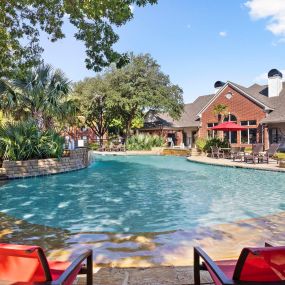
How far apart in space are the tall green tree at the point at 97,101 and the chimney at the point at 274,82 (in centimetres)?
1650

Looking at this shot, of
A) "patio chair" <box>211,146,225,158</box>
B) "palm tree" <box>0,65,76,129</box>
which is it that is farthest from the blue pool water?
"patio chair" <box>211,146,225,158</box>

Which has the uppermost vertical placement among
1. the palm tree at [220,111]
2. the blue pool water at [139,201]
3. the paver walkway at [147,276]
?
the palm tree at [220,111]

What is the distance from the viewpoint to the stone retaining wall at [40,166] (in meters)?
14.7

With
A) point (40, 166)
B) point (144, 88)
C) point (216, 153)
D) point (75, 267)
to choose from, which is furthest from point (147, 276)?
point (144, 88)

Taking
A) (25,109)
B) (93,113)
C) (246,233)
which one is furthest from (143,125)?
(246,233)

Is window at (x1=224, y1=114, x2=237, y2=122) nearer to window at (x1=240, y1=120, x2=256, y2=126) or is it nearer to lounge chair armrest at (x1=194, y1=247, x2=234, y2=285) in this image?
window at (x1=240, y1=120, x2=256, y2=126)

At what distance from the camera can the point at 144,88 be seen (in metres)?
36.9

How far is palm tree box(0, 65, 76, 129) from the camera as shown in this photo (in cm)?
1888

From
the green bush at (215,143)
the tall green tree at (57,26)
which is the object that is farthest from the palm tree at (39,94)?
the green bush at (215,143)

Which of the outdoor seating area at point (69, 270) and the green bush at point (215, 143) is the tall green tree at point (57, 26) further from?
the green bush at point (215, 143)

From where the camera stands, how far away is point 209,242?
17.8ft

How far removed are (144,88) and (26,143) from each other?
22.8 metres

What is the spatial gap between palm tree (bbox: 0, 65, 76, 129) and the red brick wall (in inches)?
709

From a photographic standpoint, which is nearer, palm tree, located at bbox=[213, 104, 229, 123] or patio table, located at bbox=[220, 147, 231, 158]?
patio table, located at bbox=[220, 147, 231, 158]
